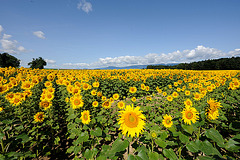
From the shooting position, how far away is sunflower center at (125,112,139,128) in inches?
82.4

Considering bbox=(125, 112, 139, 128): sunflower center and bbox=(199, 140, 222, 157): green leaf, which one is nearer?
bbox=(199, 140, 222, 157): green leaf

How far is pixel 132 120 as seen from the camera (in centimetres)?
209

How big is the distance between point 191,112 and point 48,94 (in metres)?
5.29

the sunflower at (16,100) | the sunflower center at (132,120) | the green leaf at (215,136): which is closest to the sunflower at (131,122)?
the sunflower center at (132,120)

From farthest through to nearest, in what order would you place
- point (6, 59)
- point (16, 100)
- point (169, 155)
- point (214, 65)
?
1. point (214, 65)
2. point (6, 59)
3. point (16, 100)
4. point (169, 155)

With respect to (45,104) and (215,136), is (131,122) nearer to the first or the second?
(215,136)

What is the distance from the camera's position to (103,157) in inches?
71.7

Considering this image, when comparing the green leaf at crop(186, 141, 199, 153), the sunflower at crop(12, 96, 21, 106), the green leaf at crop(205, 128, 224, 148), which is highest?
the sunflower at crop(12, 96, 21, 106)

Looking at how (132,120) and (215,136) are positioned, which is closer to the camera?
(215,136)

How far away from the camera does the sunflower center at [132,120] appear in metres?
2.09

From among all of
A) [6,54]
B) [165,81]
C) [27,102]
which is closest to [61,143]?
[27,102]

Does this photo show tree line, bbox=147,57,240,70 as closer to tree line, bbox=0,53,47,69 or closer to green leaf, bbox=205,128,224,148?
tree line, bbox=0,53,47,69

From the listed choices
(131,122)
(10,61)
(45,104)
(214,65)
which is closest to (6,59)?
(10,61)

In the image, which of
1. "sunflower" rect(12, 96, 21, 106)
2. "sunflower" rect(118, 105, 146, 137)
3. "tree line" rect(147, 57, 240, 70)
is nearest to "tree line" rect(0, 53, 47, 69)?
"sunflower" rect(12, 96, 21, 106)
